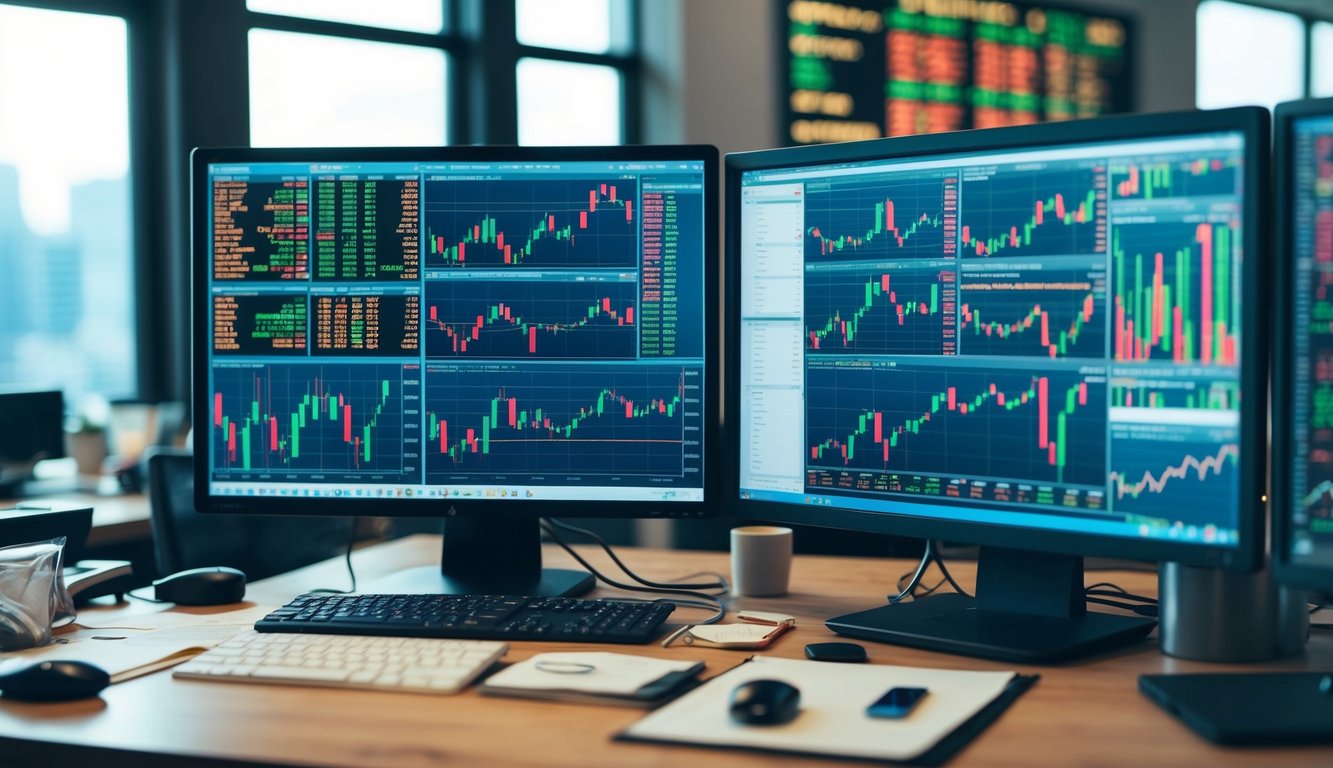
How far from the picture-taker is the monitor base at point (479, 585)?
1325 millimetres

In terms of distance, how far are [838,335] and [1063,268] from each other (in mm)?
241

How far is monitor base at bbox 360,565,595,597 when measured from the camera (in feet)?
4.35

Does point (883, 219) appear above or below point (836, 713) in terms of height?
above

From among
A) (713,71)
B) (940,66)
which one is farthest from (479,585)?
(940,66)

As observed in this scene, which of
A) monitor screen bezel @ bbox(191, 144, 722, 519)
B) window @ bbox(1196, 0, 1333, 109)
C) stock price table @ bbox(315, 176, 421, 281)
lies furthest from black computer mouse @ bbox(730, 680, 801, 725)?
window @ bbox(1196, 0, 1333, 109)

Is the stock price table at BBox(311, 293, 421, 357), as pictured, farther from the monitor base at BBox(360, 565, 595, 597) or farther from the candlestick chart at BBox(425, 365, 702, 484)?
the monitor base at BBox(360, 565, 595, 597)

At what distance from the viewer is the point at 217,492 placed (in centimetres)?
135

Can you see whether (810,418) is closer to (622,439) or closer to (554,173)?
(622,439)

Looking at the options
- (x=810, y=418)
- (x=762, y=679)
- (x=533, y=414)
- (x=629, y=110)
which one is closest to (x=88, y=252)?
(x=629, y=110)

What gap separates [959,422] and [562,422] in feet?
1.42

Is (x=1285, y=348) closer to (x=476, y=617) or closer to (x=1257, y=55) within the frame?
(x=476, y=617)

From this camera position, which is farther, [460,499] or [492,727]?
[460,499]

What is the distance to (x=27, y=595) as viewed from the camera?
3.87ft

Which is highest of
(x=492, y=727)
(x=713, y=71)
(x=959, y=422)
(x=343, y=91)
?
(x=713, y=71)
